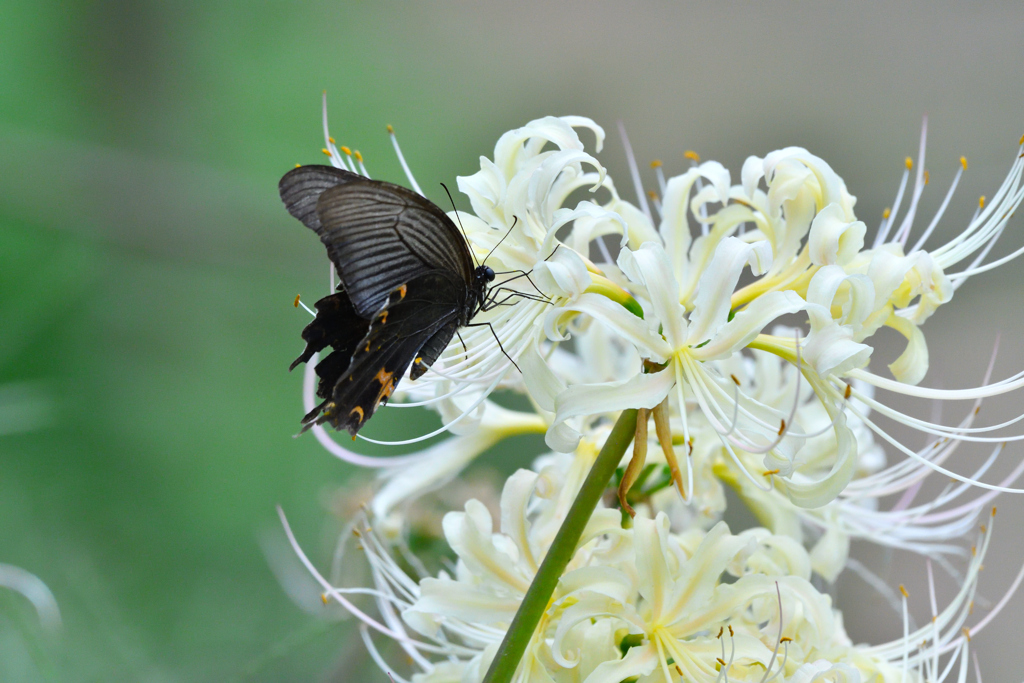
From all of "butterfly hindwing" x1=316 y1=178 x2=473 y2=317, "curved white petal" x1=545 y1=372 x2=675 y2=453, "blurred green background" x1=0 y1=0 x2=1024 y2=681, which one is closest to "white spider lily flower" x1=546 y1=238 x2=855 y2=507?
"curved white petal" x1=545 y1=372 x2=675 y2=453

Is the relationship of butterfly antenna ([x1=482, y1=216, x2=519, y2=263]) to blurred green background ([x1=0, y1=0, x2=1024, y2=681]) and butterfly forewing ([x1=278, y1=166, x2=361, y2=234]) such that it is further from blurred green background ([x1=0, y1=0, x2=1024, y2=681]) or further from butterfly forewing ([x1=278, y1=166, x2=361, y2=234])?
blurred green background ([x1=0, y1=0, x2=1024, y2=681])

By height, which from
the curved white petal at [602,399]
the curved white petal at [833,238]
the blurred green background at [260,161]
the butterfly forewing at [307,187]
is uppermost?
the butterfly forewing at [307,187]

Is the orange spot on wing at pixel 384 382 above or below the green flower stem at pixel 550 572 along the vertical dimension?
above

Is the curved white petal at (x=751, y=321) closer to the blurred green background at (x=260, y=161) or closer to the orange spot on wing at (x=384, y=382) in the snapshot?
the orange spot on wing at (x=384, y=382)

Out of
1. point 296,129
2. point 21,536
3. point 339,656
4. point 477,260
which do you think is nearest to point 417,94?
point 296,129

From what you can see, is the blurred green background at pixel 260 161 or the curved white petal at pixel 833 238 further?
the blurred green background at pixel 260 161

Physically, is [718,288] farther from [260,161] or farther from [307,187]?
[260,161]

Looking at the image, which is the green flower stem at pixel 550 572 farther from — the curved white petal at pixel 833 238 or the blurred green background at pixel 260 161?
the blurred green background at pixel 260 161

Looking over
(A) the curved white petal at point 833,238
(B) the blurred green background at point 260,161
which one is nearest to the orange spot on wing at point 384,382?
(A) the curved white petal at point 833,238
